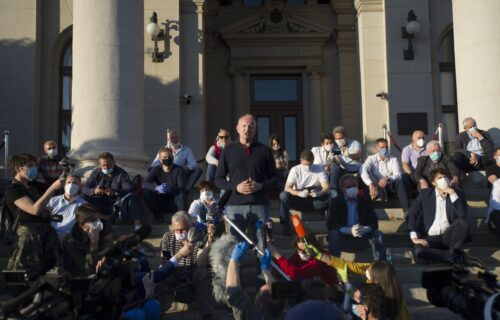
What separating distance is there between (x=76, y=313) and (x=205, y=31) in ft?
44.7

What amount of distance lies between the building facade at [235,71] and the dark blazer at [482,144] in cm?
68

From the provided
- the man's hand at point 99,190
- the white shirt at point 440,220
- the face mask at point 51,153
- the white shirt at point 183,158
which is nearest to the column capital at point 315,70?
the white shirt at point 183,158

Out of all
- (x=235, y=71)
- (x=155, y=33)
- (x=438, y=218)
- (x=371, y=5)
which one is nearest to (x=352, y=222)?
(x=438, y=218)

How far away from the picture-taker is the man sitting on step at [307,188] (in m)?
9.16

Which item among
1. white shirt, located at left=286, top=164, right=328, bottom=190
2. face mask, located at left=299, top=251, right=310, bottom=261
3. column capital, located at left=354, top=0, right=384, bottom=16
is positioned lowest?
face mask, located at left=299, top=251, right=310, bottom=261

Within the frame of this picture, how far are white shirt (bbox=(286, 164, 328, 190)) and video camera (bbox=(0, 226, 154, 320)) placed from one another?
508 centimetres

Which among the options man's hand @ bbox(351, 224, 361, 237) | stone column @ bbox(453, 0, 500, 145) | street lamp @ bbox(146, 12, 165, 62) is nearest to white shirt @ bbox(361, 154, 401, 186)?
stone column @ bbox(453, 0, 500, 145)

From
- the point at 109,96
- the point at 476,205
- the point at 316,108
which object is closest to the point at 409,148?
the point at 476,205

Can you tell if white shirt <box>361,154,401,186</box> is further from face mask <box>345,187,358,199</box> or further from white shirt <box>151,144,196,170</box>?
white shirt <box>151,144,196,170</box>

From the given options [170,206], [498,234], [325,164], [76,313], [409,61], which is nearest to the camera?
[76,313]

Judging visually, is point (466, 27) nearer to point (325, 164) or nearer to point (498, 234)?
point (325, 164)

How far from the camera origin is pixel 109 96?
33.6 ft

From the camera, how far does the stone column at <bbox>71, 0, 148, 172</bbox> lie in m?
10.2

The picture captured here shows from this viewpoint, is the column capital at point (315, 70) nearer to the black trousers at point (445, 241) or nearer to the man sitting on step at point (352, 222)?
the man sitting on step at point (352, 222)
